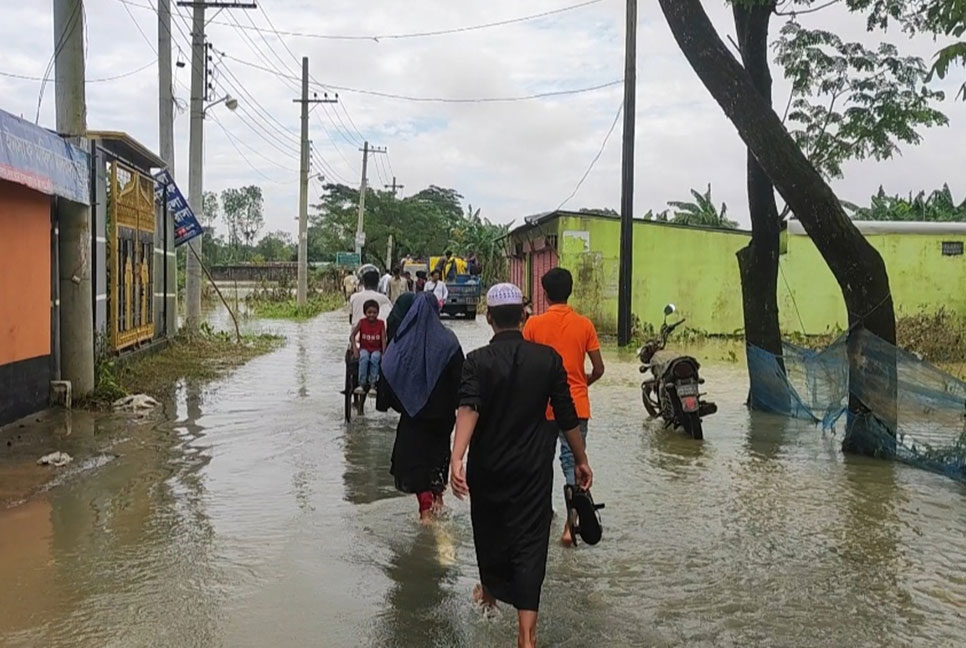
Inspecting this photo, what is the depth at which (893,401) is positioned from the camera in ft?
29.8

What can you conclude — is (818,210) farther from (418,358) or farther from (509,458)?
(509,458)

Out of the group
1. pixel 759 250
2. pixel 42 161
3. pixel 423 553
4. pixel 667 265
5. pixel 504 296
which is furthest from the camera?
pixel 667 265

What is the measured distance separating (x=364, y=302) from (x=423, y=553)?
5.07 metres

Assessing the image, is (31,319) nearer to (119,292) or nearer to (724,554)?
(119,292)

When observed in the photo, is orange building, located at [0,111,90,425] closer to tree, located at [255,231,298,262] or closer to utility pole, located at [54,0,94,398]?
utility pole, located at [54,0,94,398]

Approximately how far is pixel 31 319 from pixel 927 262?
848 inches

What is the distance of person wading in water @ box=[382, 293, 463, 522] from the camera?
6535 millimetres

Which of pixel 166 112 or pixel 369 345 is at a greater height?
pixel 166 112

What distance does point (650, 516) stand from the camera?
7285 mm

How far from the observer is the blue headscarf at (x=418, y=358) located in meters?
6.52

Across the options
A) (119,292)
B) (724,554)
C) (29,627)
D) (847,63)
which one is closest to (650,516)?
(724,554)

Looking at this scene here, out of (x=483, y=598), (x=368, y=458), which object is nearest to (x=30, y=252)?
(x=368, y=458)

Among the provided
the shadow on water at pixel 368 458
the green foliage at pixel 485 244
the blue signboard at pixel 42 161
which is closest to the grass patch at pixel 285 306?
the green foliage at pixel 485 244

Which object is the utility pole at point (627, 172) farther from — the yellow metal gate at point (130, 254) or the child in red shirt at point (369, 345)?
the child in red shirt at point (369, 345)
